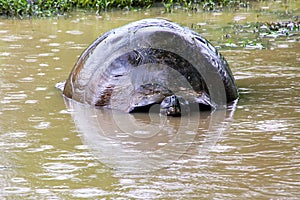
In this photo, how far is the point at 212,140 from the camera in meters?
4.34

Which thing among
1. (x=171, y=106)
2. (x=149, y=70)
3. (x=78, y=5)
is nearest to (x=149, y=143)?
(x=171, y=106)

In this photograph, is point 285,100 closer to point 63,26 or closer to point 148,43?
point 148,43

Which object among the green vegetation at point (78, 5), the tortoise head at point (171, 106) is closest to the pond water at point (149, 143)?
the tortoise head at point (171, 106)

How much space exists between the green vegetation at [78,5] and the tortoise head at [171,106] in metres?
7.07

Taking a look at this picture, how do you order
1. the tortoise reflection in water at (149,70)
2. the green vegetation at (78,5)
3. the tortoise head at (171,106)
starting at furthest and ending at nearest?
the green vegetation at (78,5), the tortoise reflection in water at (149,70), the tortoise head at (171,106)

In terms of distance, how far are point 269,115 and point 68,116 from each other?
158 centimetres

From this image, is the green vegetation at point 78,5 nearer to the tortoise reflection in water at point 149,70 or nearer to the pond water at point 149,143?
the pond water at point 149,143

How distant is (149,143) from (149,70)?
1.17 metres

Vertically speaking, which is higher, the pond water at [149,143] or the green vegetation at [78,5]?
the green vegetation at [78,5]

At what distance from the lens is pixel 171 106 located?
197 inches

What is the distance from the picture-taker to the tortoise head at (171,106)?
4.98 metres

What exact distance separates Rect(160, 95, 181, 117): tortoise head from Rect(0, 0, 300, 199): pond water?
7 centimetres

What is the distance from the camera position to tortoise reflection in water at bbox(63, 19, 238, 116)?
523 cm

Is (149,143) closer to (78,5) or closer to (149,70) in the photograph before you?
(149,70)
